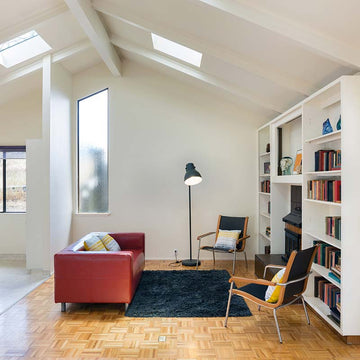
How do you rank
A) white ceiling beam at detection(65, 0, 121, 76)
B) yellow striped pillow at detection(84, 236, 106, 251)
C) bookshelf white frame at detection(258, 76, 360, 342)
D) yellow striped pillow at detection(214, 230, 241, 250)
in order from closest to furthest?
bookshelf white frame at detection(258, 76, 360, 342) → white ceiling beam at detection(65, 0, 121, 76) → yellow striped pillow at detection(84, 236, 106, 251) → yellow striped pillow at detection(214, 230, 241, 250)

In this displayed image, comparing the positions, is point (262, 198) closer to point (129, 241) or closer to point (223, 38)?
point (129, 241)

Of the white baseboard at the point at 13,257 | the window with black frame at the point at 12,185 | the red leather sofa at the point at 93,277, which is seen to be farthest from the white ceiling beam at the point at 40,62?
the red leather sofa at the point at 93,277

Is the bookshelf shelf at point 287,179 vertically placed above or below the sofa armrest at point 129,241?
above

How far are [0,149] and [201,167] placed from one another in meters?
3.90

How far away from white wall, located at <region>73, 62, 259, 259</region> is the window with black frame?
128cm

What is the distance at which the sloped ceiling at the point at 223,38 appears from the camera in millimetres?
3020

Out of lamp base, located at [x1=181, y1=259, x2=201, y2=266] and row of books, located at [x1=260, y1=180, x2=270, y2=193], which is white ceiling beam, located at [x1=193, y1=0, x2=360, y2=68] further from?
lamp base, located at [x1=181, y1=259, x2=201, y2=266]

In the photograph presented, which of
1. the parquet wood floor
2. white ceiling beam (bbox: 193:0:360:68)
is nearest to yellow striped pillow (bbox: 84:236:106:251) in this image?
the parquet wood floor

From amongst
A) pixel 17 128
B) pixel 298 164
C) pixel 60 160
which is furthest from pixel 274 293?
pixel 17 128

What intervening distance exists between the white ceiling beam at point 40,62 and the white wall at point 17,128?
80cm

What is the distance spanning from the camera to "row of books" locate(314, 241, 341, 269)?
3395 mm

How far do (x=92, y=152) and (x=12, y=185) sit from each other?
5.63 ft

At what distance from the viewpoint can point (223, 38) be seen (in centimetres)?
382

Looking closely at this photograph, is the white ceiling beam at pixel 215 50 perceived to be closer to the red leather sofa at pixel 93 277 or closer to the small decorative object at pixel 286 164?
the small decorative object at pixel 286 164
